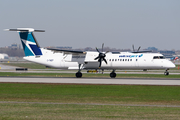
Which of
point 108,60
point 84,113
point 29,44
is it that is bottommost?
point 84,113

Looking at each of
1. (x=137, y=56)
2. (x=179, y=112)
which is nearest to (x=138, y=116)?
(x=179, y=112)

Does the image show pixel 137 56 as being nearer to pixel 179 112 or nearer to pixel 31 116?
pixel 179 112

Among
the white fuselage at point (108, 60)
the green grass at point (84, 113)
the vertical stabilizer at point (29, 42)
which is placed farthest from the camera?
the vertical stabilizer at point (29, 42)

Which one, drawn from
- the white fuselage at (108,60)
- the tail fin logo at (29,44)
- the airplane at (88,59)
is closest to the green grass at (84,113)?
the white fuselage at (108,60)

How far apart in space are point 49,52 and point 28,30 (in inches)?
204

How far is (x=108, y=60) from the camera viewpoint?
1815 inches

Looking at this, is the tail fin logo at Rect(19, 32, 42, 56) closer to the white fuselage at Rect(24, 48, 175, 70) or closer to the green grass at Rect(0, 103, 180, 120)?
the white fuselage at Rect(24, 48, 175, 70)

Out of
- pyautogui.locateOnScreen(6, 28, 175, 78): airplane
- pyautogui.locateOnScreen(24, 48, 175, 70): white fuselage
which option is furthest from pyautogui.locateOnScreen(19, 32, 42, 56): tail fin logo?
pyautogui.locateOnScreen(24, 48, 175, 70): white fuselage

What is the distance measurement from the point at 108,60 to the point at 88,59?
3118mm

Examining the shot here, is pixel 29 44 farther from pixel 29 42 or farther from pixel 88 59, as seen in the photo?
pixel 88 59

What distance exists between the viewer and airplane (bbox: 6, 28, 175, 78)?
44.0 metres

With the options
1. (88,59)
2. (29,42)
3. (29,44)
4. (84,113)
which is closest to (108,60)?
(88,59)

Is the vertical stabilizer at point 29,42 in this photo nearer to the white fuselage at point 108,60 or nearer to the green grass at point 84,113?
the white fuselage at point 108,60

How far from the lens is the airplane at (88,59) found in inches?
1734
